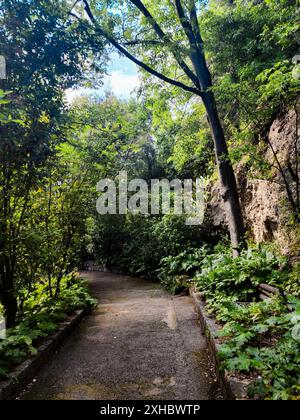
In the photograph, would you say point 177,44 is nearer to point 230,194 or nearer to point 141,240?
point 230,194

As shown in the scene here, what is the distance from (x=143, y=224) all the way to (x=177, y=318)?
8.03 meters

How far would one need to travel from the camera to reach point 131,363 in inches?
143

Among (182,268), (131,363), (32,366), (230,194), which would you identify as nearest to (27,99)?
(32,366)

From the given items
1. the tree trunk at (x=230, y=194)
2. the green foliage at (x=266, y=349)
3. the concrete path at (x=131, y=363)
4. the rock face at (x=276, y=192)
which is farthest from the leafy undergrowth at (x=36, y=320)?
the rock face at (x=276, y=192)

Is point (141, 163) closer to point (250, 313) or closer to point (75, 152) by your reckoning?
point (75, 152)

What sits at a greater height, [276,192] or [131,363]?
[276,192]

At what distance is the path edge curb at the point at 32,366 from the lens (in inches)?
110

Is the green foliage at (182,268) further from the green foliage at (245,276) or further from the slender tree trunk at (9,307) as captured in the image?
the slender tree trunk at (9,307)

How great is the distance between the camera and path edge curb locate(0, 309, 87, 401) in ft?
9.15

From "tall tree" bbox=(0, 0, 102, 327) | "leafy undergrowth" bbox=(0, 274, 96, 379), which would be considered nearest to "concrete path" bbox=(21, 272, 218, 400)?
"leafy undergrowth" bbox=(0, 274, 96, 379)

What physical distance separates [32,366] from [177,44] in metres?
7.27

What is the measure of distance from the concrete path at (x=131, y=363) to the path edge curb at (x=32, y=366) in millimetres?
93

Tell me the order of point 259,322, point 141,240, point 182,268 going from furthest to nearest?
1. point 141,240
2. point 182,268
3. point 259,322

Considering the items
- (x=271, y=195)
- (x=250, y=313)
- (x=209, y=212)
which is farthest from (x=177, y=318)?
(x=209, y=212)
